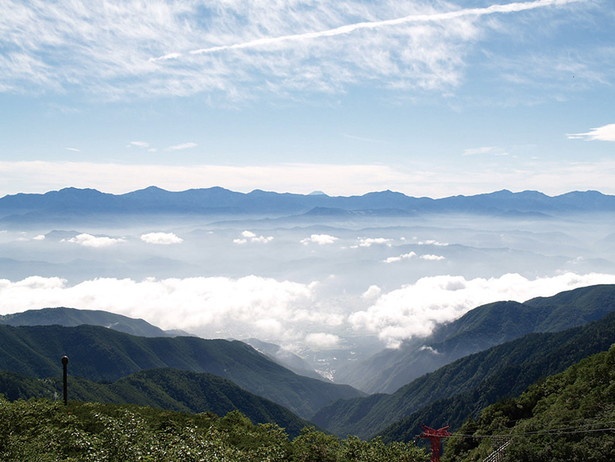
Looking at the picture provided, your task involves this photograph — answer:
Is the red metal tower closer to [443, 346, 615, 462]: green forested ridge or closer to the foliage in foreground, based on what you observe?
[443, 346, 615, 462]: green forested ridge

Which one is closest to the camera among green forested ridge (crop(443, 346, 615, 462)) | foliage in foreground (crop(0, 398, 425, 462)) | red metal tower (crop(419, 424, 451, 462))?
foliage in foreground (crop(0, 398, 425, 462))

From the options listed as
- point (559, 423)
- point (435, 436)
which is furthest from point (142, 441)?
point (559, 423)

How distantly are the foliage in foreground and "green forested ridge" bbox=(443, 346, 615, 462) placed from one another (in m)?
9.95

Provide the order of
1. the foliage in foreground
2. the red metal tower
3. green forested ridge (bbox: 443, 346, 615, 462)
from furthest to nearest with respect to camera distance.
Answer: green forested ridge (bbox: 443, 346, 615, 462) → the red metal tower → the foliage in foreground

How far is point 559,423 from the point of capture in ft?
134

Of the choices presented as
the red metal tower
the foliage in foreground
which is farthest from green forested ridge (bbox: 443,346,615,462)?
the foliage in foreground

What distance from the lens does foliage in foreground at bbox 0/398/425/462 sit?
31031 mm

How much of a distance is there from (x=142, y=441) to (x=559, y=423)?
111 feet

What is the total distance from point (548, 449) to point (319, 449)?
17799mm

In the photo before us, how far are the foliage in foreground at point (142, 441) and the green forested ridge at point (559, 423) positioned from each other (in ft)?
32.6

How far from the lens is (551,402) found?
2224 inches

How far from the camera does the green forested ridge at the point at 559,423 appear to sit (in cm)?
3372

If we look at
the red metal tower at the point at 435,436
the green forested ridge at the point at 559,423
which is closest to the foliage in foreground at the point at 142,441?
the red metal tower at the point at 435,436

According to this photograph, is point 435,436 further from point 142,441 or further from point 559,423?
point 142,441
